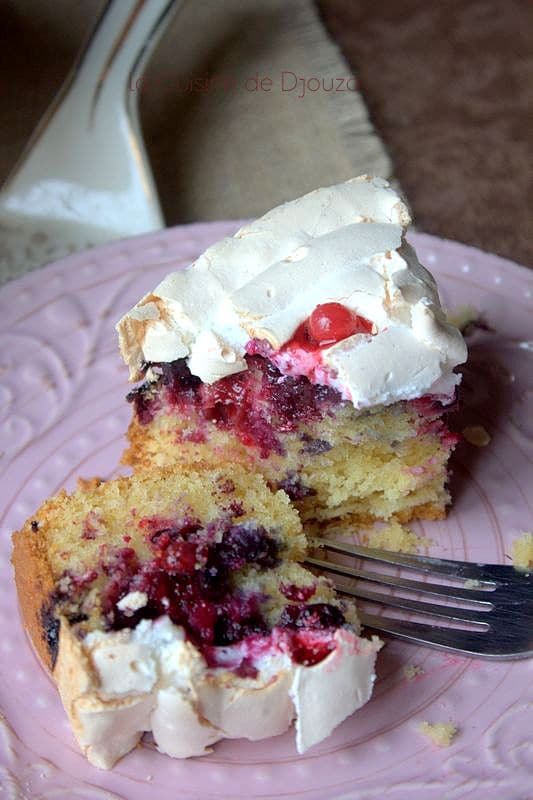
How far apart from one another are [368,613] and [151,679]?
717 millimetres

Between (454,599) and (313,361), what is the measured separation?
2.60 ft

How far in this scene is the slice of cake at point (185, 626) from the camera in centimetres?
228

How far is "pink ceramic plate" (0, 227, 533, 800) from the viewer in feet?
7.90

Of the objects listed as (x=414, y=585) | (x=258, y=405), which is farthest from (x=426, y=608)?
(x=258, y=405)

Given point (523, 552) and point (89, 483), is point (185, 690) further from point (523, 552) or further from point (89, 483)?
point (523, 552)

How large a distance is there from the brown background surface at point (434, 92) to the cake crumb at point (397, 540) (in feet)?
6.11

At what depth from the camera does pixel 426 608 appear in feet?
8.79

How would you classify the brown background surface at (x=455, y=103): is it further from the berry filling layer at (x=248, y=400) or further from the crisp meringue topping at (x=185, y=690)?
the crisp meringue topping at (x=185, y=690)

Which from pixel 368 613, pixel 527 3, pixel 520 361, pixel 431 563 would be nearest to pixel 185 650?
pixel 368 613

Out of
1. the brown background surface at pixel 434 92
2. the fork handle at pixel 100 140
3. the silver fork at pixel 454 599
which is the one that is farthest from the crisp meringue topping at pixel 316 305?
the brown background surface at pixel 434 92

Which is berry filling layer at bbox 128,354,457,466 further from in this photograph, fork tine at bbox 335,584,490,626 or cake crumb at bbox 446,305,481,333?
cake crumb at bbox 446,305,481,333

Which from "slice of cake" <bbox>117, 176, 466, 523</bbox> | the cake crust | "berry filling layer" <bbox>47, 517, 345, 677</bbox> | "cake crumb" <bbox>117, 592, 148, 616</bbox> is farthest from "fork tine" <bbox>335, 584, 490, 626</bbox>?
the cake crust

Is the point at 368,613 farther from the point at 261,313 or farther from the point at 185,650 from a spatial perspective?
the point at 261,313

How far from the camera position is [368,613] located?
271 cm
